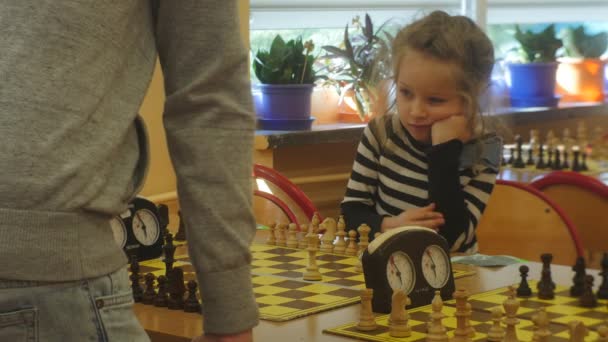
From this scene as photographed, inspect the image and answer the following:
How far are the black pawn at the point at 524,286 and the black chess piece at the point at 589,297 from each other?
109mm

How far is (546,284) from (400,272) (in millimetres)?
285

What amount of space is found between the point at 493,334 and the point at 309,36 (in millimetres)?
3078

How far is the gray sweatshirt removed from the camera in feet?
3.35

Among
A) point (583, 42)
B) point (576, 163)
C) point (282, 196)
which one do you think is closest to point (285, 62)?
point (282, 196)

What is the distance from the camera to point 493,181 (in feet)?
8.73

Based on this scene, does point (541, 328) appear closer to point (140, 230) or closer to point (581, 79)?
point (140, 230)

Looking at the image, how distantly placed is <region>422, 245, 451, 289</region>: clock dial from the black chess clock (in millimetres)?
683

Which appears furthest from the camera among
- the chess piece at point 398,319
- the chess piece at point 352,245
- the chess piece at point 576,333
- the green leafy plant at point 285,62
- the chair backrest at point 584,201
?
the green leafy plant at point 285,62

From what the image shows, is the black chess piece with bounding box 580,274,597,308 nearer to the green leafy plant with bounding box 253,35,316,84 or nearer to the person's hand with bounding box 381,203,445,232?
the person's hand with bounding box 381,203,445,232

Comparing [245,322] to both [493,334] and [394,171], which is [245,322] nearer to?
[493,334]

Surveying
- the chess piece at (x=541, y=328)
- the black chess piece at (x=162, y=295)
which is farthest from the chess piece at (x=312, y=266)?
the chess piece at (x=541, y=328)

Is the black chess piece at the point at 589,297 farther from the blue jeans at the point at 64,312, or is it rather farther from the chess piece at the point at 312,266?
the blue jeans at the point at 64,312

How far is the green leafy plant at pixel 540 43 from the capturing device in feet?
18.6

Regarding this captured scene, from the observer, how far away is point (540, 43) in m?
5.68
